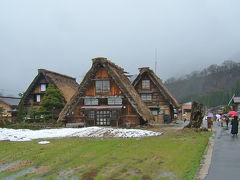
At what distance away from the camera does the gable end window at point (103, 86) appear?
2959cm

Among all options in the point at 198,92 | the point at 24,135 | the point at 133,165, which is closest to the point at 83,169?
the point at 133,165

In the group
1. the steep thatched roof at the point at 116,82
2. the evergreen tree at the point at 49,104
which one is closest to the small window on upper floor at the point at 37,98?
the evergreen tree at the point at 49,104

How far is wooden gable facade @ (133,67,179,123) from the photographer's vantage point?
38.5 meters

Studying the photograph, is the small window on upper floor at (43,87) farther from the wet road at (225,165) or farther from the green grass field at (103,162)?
the wet road at (225,165)

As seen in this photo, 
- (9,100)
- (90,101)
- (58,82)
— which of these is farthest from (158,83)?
(9,100)

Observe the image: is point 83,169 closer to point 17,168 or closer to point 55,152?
point 17,168

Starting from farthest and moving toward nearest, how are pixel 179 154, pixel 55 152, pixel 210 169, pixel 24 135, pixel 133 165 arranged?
pixel 24 135
pixel 55 152
pixel 179 154
pixel 133 165
pixel 210 169

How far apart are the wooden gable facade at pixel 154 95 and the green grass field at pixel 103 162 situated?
25.6m

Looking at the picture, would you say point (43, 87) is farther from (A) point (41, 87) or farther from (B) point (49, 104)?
(B) point (49, 104)

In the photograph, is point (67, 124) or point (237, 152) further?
point (67, 124)

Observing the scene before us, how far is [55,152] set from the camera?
12289 millimetres

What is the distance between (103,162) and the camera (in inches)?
390

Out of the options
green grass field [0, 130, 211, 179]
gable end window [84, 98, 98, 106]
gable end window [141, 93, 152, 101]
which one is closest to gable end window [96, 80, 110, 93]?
gable end window [84, 98, 98, 106]

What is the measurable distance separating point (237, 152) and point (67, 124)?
1942cm
